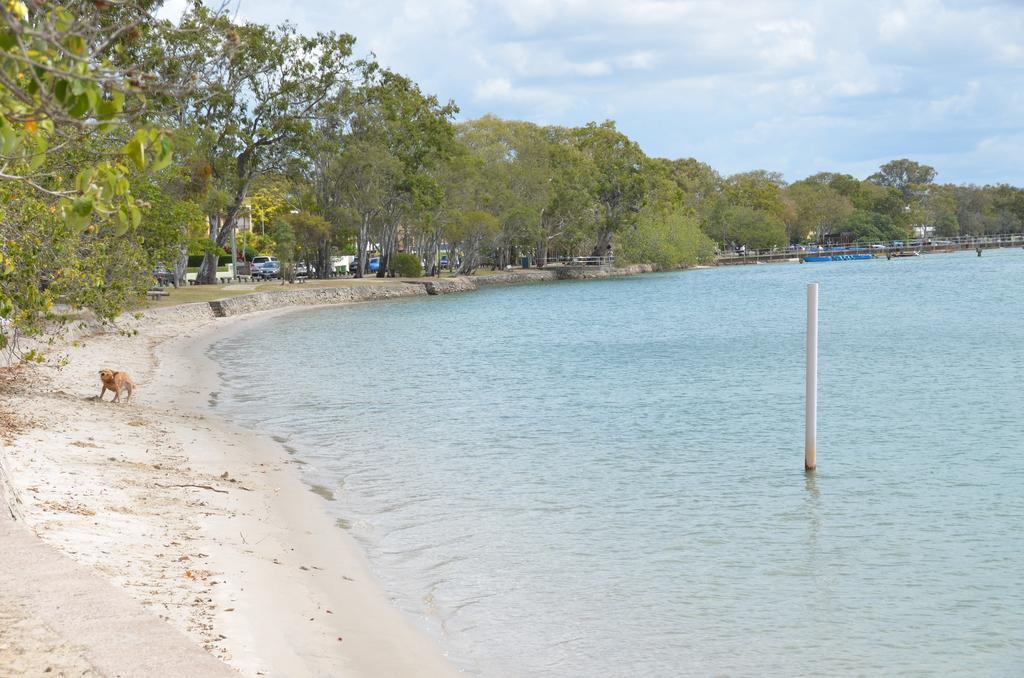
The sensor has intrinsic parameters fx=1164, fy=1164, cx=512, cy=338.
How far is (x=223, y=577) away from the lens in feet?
34.7

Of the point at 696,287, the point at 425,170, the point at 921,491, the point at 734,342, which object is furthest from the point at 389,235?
the point at 921,491

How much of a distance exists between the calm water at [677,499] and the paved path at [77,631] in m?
3.17

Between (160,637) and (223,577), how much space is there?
3346 millimetres

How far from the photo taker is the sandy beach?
9.29 metres

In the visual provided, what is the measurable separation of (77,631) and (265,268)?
86523 millimetres

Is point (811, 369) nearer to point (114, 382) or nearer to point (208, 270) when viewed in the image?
point (114, 382)

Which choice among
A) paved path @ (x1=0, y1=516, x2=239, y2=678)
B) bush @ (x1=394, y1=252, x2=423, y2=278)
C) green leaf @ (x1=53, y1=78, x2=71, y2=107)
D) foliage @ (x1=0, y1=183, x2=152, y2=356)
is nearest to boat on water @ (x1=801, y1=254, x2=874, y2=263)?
bush @ (x1=394, y1=252, x2=423, y2=278)

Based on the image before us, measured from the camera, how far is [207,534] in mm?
12266

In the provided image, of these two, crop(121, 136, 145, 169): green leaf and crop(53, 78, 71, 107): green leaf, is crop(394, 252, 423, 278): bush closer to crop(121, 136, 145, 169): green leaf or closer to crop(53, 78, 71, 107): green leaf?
crop(121, 136, 145, 169): green leaf

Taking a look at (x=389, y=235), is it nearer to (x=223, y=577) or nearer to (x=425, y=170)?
(x=425, y=170)

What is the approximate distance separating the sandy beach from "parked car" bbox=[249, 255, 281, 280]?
6989 cm

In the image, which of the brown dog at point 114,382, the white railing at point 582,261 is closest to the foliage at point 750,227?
the white railing at point 582,261

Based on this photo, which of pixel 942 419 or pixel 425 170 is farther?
pixel 425 170

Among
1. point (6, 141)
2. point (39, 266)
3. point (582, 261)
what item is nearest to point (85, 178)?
point (6, 141)
